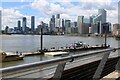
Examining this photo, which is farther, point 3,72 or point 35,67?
point 35,67

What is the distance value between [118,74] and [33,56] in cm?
6009

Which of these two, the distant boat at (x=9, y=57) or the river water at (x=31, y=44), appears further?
the river water at (x=31, y=44)

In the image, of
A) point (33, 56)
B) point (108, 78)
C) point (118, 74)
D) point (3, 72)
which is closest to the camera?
point (3, 72)

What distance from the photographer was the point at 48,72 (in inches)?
129

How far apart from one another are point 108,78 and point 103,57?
0.56 m

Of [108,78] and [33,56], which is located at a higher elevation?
[108,78]

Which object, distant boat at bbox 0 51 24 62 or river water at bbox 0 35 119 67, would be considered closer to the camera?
distant boat at bbox 0 51 24 62

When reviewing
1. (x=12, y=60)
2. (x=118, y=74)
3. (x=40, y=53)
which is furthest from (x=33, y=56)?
(x=118, y=74)

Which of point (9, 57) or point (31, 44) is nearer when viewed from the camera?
point (9, 57)

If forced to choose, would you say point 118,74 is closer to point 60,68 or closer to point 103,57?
point 103,57

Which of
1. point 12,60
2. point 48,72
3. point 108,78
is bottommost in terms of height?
point 12,60

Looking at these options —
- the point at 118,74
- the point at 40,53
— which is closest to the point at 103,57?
the point at 118,74

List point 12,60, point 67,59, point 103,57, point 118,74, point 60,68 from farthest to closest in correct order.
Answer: point 12,60
point 118,74
point 103,57
point 60,68
point 67,59

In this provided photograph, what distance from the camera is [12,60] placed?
55969 mm
